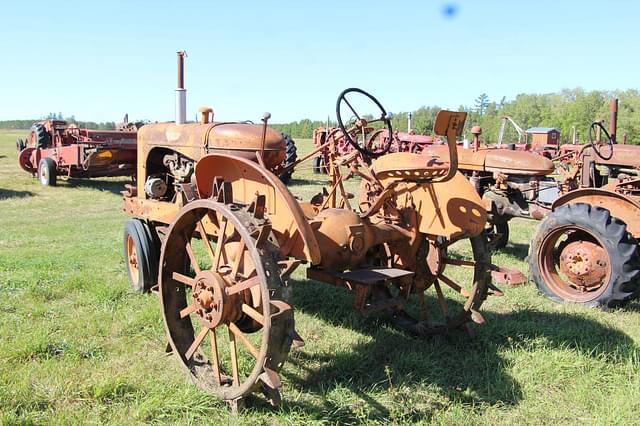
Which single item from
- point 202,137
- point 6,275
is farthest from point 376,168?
point 6,275

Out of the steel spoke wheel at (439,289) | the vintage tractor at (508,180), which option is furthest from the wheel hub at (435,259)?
the vintage tractor at (508,180)

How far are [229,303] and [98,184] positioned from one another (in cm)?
1370

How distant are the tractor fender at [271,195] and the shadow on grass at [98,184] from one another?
11.2 meters

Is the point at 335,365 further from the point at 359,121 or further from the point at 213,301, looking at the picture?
the point at 359,121

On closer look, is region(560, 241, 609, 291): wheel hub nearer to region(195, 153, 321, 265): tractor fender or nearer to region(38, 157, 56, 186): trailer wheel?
region(195, 153, 321, 265): tractor fender

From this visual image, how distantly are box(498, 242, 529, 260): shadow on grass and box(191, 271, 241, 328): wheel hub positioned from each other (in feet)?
17.0

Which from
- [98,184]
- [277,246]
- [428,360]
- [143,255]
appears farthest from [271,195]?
[98,184]

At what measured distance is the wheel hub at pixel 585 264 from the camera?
5.16m

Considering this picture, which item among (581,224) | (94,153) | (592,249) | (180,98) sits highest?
(180,98)

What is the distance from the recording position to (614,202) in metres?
5.48

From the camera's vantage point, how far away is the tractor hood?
6.50 metres

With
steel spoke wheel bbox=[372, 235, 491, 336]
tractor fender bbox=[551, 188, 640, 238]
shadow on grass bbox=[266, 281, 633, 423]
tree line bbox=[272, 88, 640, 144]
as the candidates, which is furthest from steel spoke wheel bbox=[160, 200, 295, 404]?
tree line bbox=[272, 88, 640, 144]

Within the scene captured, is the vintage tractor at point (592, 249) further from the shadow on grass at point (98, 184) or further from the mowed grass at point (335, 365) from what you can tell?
the shadow on grass at point (98, 184)

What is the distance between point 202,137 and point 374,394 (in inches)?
102
